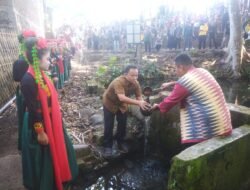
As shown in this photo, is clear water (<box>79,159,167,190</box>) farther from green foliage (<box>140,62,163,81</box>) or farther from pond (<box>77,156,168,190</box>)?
green foliage (<box>140,62,163,81</box>)

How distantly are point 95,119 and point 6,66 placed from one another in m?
3.55

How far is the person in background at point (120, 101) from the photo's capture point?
477 cm

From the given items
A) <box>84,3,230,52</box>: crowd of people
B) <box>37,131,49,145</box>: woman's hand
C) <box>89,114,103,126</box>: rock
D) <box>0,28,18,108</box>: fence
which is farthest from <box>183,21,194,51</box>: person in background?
<box>37,131,49,145</box>: woman's hand

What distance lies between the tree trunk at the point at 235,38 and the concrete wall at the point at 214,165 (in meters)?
9.10

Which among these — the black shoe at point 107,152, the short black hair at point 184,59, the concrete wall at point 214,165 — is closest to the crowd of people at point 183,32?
the black shoe at point 107,152

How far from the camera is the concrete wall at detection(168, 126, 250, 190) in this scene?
3066 millimetres

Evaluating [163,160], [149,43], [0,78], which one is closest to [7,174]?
[163,160]

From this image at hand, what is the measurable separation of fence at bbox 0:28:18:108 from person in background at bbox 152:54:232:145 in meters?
5.46

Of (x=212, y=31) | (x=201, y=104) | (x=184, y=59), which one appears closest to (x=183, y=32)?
(x=212, y=31)

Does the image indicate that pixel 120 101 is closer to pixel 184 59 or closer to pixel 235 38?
pixel 184 59

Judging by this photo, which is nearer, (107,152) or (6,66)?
(107,152)

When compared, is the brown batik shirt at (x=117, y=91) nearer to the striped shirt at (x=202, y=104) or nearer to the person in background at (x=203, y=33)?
the striped shirt at (x=202, y=104)

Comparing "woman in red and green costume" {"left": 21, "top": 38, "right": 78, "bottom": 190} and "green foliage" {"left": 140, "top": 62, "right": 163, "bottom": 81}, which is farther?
"green foliage" {"left": 140, "top": 62, "right": 163, "bottom": 81}

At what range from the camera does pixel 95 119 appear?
6602 millimetres
